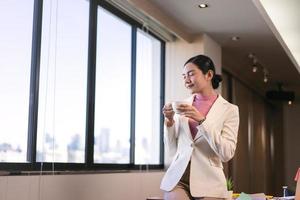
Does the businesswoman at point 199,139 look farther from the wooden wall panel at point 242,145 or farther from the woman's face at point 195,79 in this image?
the wooden wall panel at point 242,145

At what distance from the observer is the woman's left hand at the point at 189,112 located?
1.82 m

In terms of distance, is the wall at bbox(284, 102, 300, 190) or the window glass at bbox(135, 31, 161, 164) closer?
the window glass at bbox(135, 31, 161, 164)

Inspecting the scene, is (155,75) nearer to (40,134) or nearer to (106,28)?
(106,28)

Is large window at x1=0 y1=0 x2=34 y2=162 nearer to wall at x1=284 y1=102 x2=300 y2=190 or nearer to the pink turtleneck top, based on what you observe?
the pink turtleneck top

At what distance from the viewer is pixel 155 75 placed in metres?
4.77

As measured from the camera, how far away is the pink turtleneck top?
1.95m

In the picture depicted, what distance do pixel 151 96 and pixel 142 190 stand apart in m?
1.13

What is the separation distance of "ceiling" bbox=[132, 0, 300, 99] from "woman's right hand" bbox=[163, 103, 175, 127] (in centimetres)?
212

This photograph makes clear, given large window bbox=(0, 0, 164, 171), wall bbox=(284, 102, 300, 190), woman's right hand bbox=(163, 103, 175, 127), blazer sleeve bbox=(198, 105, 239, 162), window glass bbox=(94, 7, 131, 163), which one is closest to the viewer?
blazer sleeve bbox=(198, 105, 239, 162)

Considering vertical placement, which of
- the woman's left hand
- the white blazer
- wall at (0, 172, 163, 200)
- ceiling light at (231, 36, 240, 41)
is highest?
ceiling light at (231, 36, 240, 41)

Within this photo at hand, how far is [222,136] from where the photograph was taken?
1.87 m

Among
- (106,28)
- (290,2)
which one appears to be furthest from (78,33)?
(290,2)

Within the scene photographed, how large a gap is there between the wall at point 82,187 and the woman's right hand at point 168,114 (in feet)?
3.11

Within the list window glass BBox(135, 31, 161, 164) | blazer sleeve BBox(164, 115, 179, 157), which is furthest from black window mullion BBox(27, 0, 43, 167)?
window glass BBox(135, 31, 161, 164)
